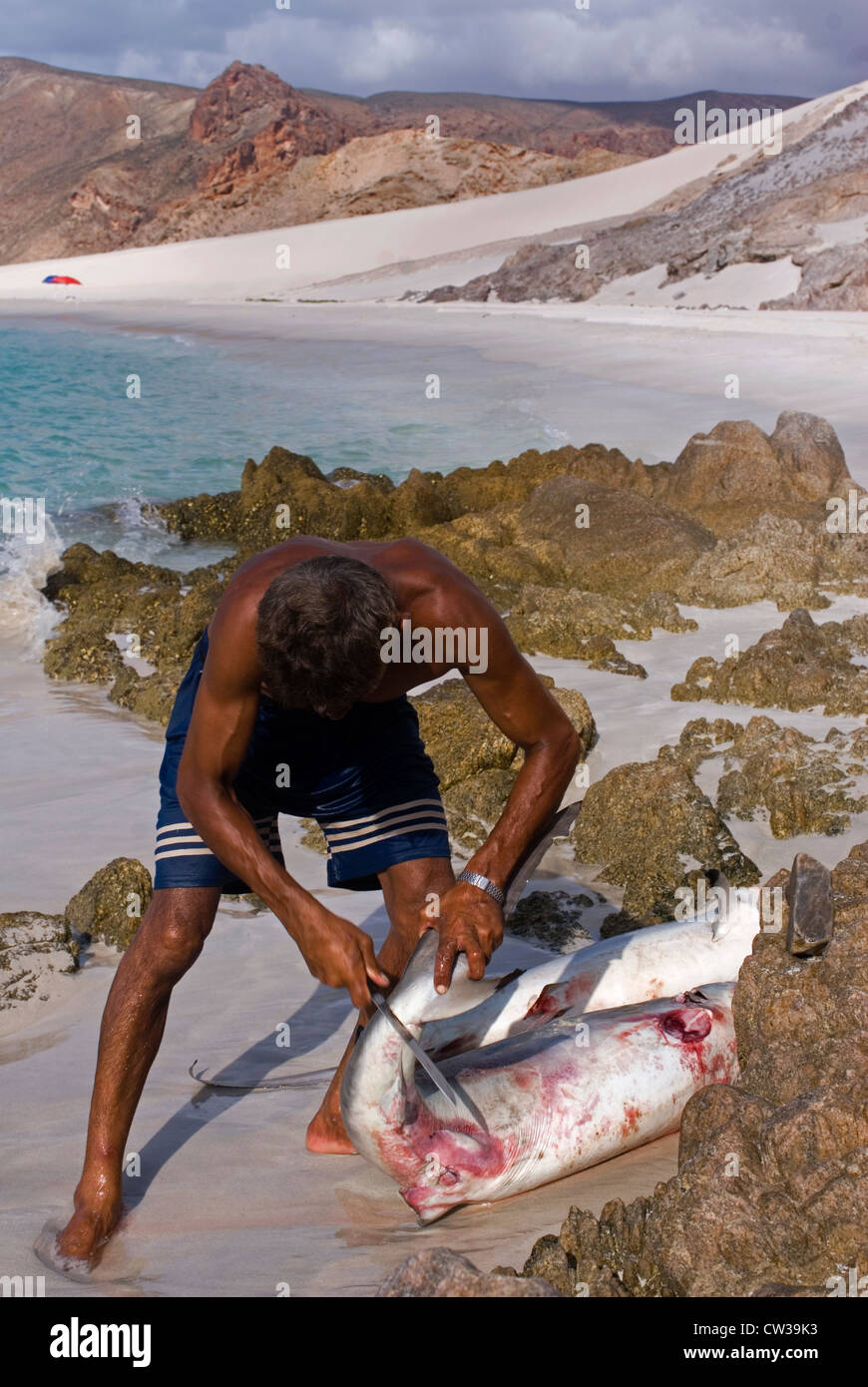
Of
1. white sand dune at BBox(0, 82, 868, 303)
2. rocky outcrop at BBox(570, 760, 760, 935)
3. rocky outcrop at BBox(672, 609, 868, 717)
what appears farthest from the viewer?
white sand dune at BBox(0, 82, 868, 303)

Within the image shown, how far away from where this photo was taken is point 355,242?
54.0 meters

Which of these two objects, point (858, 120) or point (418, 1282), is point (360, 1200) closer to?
point (418, 1282)

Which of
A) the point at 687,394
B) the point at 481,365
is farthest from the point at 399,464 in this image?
the point at 481,365

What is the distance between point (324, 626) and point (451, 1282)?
1.21 m

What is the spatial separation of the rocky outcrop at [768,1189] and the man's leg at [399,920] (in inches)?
28.9

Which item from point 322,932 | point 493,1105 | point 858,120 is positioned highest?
point 858,120

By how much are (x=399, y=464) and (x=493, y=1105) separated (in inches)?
509

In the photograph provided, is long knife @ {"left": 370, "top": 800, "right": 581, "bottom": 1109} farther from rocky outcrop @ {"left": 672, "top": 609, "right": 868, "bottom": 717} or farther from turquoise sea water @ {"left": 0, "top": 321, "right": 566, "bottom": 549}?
turquoise sea water @ {"left": 0, "top": 321, "right": 566, "bottom": 549}

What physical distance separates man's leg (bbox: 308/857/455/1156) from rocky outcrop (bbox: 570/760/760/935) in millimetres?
1331

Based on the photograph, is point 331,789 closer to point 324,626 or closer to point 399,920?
point 399,920

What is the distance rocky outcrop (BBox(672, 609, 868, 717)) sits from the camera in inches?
237

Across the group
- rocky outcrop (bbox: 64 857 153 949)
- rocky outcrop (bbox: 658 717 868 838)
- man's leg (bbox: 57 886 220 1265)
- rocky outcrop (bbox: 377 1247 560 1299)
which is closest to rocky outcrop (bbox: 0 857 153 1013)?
rocky outcrop (bbox: 64 857 153 949)

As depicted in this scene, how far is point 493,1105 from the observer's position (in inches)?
119

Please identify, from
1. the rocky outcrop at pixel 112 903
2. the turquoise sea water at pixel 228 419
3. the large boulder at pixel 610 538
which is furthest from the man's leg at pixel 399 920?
the turquoise sea water at pixel 228 419
